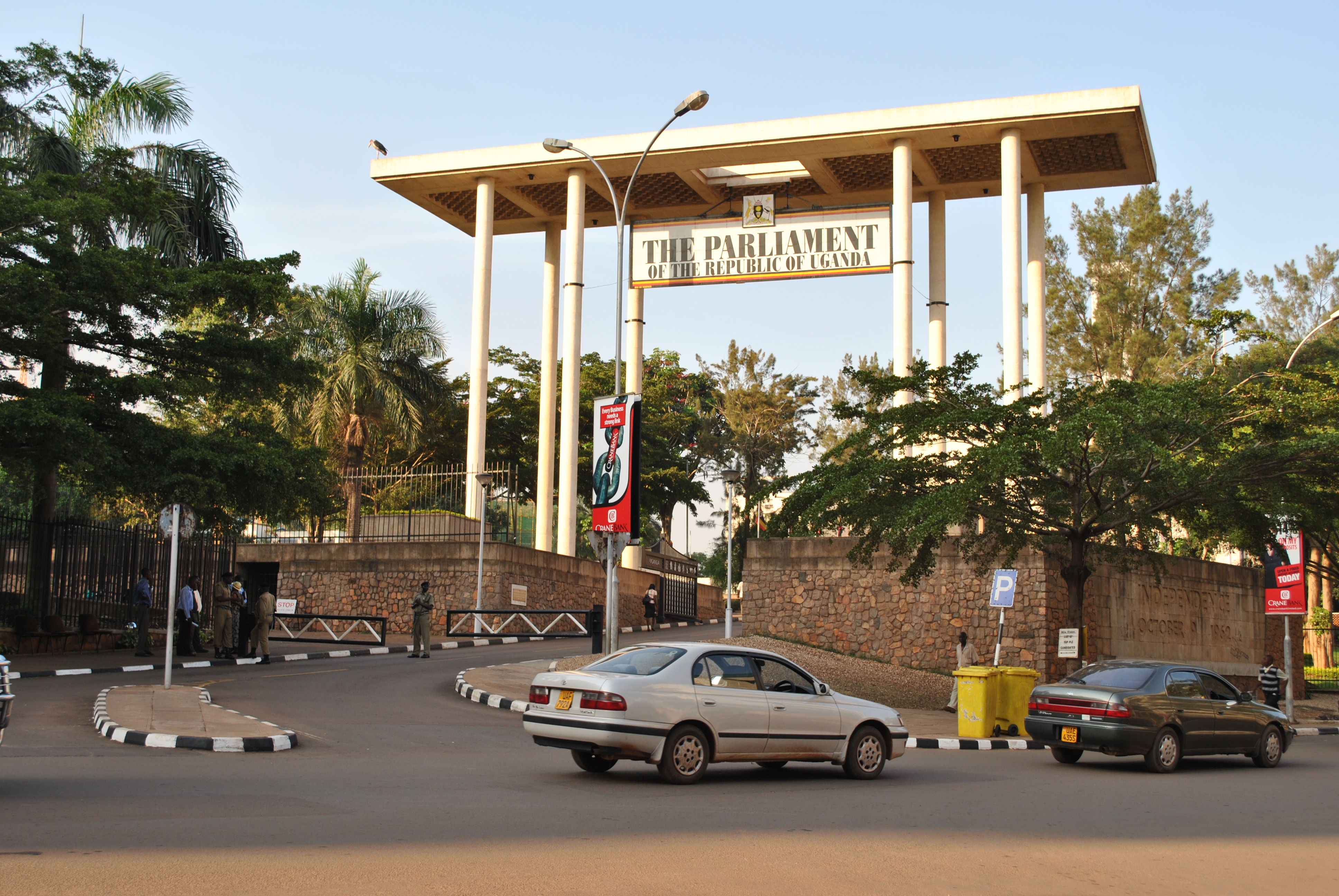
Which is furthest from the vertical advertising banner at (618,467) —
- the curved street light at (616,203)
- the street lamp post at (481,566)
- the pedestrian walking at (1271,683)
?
the pedestrian walking at (1271,683)

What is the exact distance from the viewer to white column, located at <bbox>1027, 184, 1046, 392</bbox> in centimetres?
3294

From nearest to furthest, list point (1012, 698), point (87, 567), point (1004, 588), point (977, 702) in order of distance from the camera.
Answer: point (977, 702) < point (1012, 698) < point (1004, 588) < point (87, 567)

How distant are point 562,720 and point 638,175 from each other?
1095 inches

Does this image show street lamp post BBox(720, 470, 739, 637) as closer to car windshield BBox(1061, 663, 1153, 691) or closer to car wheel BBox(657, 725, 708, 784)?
car windshield BBox(1061, 663, 1153, 691)

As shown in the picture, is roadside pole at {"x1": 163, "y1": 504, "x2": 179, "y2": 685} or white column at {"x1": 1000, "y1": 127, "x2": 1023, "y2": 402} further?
white column at {"x1": 1000, "y1": 127, "x2": 1023, "y2": 402}

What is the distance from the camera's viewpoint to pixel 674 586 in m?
43.8

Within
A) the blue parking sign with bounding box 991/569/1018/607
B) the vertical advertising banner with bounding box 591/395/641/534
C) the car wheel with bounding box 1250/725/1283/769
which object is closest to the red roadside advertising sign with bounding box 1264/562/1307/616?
the blue parking sign with bounding box 991/569/1018/607

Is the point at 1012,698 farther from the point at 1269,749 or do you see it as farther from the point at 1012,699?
the point at 1269,749

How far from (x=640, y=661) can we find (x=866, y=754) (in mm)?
2707

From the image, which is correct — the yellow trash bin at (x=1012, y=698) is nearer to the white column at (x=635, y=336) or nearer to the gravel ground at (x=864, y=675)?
Result: the gravel ground at (x=864, y=675)

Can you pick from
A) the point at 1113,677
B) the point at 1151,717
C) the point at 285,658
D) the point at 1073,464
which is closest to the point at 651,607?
the point at 285,658

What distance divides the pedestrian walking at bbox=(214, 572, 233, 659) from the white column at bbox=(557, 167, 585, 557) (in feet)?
41.1

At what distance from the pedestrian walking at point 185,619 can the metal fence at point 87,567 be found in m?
1.74

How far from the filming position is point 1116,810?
10469 millimetres
